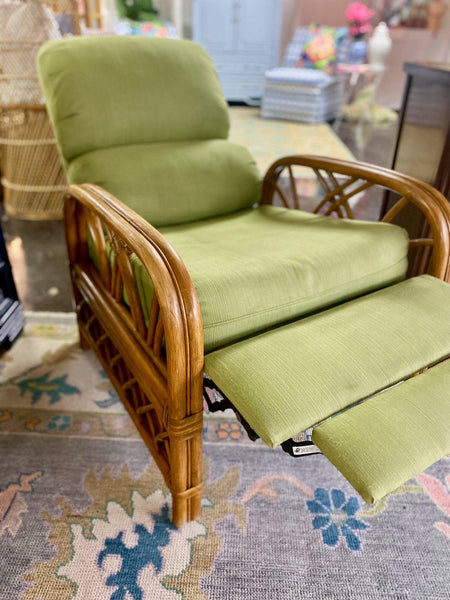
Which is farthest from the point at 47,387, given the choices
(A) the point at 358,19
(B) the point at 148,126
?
(A) the point at 358,19

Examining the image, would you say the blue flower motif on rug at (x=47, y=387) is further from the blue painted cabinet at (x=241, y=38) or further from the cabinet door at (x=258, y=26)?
the cabinet door at (x=258, y=26)

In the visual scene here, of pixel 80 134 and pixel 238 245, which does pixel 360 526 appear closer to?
pixel 238 245

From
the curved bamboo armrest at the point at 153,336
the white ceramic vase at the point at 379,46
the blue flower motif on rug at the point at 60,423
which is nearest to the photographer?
the curved bamboo armrest at the point at 153,336

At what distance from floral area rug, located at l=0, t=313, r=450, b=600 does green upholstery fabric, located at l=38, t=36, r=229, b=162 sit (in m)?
0.76

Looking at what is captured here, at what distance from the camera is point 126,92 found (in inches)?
49.6

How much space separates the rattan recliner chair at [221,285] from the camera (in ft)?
2.30

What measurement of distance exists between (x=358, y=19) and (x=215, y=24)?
1546mm

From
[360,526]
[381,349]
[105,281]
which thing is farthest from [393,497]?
[105,281]

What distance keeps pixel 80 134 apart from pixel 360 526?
1148 millimetres

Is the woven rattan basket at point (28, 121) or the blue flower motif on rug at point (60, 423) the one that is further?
the woven rattan basket at point (28, 121)

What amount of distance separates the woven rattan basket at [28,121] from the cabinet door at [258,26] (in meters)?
3.38

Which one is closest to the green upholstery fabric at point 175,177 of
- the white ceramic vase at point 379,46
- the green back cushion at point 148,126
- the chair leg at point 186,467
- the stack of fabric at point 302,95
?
the green back cushion at point 148,126

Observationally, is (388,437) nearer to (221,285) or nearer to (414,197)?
(221,285)

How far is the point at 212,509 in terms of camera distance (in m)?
0.94
